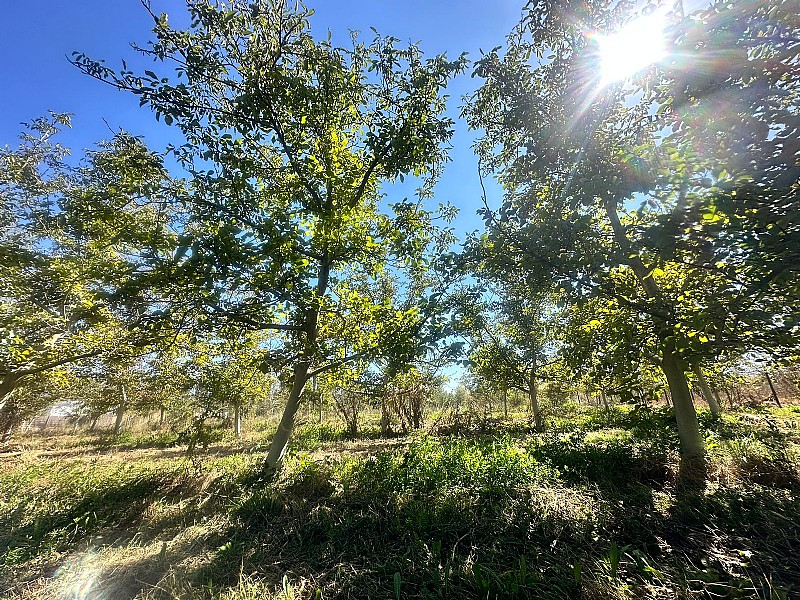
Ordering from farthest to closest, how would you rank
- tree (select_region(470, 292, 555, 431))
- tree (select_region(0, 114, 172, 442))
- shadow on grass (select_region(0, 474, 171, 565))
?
tree (select_region(470, 292, 555, 431)) → tree (select_region(0, 114, 172, 442)) → shadow on grass (select_region(0, 474, 171, 565))

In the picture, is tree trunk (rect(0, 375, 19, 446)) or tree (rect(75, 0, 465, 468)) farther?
tree trunk (rect(0, 375, 19, 446))

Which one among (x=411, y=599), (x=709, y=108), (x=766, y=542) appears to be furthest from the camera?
(x=766, y=542)

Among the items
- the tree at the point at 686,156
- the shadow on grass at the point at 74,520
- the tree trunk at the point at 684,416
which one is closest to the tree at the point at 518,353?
the tree trunk at the point at 684,416

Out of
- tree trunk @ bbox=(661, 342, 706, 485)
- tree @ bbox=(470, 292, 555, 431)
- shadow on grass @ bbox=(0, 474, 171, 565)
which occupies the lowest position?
shadow on grass @ bbox=(0, 474, 171, 565)

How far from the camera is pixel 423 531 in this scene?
441 centimetres

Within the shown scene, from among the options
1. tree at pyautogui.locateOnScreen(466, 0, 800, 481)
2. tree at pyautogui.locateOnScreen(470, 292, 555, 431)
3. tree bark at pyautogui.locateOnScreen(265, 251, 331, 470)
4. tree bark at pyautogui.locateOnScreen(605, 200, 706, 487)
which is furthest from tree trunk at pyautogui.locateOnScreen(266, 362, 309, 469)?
tree at pyautogui.locateOnScreen(470, 292, 555, 431)

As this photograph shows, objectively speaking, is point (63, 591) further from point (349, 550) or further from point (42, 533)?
point (349, 550)

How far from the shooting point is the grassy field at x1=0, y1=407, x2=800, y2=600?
10.2ft

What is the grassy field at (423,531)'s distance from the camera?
10.2ft

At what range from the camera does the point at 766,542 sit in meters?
3.56

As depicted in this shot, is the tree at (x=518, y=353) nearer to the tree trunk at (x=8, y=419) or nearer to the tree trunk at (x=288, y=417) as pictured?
the tree trunk at (x=288, y=417)

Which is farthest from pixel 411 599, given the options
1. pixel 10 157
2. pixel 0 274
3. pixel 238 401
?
pixel 238 401

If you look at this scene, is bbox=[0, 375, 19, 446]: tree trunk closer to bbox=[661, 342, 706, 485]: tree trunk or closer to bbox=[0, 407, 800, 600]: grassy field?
bbox=[0, 407, 800, 600]: grassy field

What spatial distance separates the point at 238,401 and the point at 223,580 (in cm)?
1989
